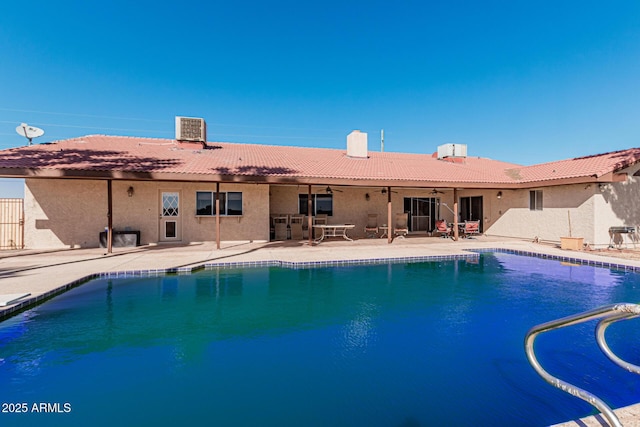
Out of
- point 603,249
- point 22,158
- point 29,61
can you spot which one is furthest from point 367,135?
point 29,61

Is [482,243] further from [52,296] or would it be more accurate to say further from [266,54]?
[266,54]

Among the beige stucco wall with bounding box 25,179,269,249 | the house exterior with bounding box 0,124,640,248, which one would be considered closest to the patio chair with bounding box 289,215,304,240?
the house exterior with bounding box 0,124,640,248

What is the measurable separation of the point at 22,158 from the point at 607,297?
16663mm

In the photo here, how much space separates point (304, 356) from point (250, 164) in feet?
34.1

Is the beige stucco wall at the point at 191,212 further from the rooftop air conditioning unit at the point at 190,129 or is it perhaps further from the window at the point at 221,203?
the rooftop air conditioning unit at the point at 190,129

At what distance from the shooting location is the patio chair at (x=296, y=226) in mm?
14471

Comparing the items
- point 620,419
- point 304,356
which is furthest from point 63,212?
point 620,419

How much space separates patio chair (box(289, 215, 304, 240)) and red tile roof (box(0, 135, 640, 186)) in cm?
243

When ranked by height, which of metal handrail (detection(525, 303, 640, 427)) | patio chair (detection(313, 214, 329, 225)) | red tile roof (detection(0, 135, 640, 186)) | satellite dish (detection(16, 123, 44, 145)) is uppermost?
satellite dish (detection(16, 123, 44, 145))

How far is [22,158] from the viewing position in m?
10.5

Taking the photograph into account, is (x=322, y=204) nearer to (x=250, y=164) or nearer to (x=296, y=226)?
(x=296, y=226)

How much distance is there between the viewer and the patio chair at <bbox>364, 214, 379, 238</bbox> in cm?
1483

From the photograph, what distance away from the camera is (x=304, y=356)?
4.13m

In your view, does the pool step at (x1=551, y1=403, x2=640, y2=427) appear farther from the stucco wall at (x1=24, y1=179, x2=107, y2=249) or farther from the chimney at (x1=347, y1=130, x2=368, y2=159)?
the chimney at (x1=347, y1=130, x2=368, y2=159)
